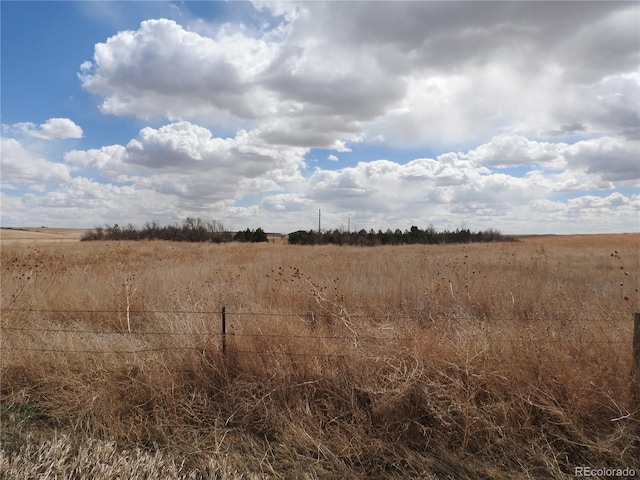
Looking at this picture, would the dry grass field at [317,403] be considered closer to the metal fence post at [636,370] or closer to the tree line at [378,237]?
the metal fence post at [636,370]

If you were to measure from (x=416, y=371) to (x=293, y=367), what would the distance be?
4.23 feet

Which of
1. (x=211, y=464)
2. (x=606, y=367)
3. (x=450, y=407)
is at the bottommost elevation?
(x=211, y=464)

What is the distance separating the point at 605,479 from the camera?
298 centimetres

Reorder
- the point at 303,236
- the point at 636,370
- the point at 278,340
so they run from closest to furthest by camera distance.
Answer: the point at 636,370 → the point at 278,340 → the point at 303,236

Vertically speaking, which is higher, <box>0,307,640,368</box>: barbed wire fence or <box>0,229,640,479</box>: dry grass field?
<box>0,307,640,368</box>: barbed wire fence

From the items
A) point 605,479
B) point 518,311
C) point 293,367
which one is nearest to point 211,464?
point 293,367

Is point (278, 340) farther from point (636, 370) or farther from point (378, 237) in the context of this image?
point (378, 237)

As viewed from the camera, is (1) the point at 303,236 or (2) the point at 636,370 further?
(1) the point at 303,236

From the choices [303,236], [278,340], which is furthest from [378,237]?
[278,340]

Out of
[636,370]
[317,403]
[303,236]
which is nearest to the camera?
[636,370]

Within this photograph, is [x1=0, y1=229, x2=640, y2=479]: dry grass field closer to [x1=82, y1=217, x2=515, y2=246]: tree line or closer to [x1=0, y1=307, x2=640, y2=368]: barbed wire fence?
[x1=0, y1=307, x2=640, y2=368]: barbed wire fence

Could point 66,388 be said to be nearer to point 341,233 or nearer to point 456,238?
point 341,233

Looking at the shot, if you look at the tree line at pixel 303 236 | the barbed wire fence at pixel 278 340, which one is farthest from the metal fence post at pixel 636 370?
the tree line at pixel 303 236

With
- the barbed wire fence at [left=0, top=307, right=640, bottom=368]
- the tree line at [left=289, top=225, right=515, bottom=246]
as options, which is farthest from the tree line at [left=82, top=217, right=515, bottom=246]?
the barbed wire fence at [left=0, top=307, right=640, bottom=368]
